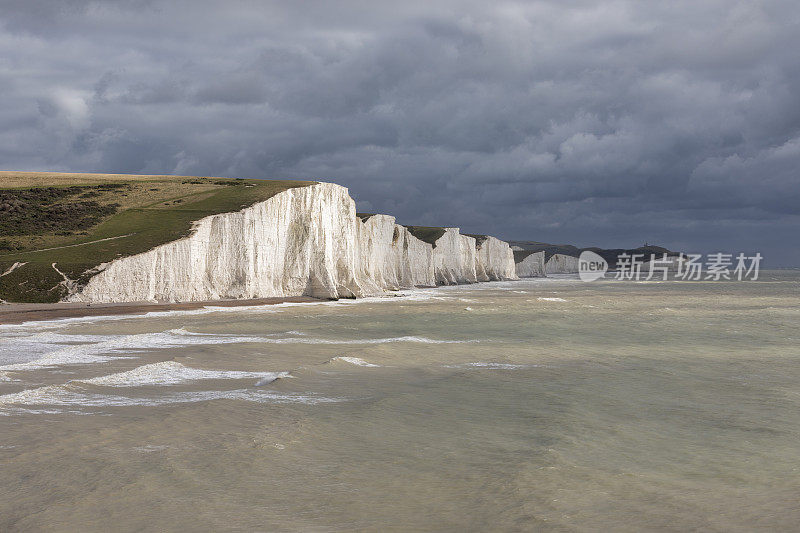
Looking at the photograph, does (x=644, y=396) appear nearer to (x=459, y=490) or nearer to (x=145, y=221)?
(x=459, y=490)

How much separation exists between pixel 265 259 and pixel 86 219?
51.4ft

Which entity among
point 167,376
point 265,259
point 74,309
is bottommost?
point 167,376

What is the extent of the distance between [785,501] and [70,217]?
5925 cm

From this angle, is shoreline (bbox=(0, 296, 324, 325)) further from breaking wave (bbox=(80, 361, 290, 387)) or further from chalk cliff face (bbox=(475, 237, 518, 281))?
chalk cliff face (bbox=(475, 237, 518, 281))

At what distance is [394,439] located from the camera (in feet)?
35.3

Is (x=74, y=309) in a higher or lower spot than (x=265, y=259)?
lower

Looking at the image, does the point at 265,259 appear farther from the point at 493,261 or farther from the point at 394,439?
the point at 493,261

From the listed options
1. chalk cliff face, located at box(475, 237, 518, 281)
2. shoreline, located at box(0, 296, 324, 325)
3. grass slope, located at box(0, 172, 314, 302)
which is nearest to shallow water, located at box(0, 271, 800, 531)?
shoreline, located at box(0, 296, 324, 325)

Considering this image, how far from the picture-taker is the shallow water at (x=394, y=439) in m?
7.56

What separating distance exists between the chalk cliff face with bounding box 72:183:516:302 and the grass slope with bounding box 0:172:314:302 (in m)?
1.14

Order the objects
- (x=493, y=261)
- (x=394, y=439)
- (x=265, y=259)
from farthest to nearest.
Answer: (x=493, y=261) → (x=265, y=259) → (x=394, y=439)

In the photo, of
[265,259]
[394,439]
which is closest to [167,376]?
[394,439]

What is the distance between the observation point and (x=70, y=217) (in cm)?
5647

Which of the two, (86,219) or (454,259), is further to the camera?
(454,259)
